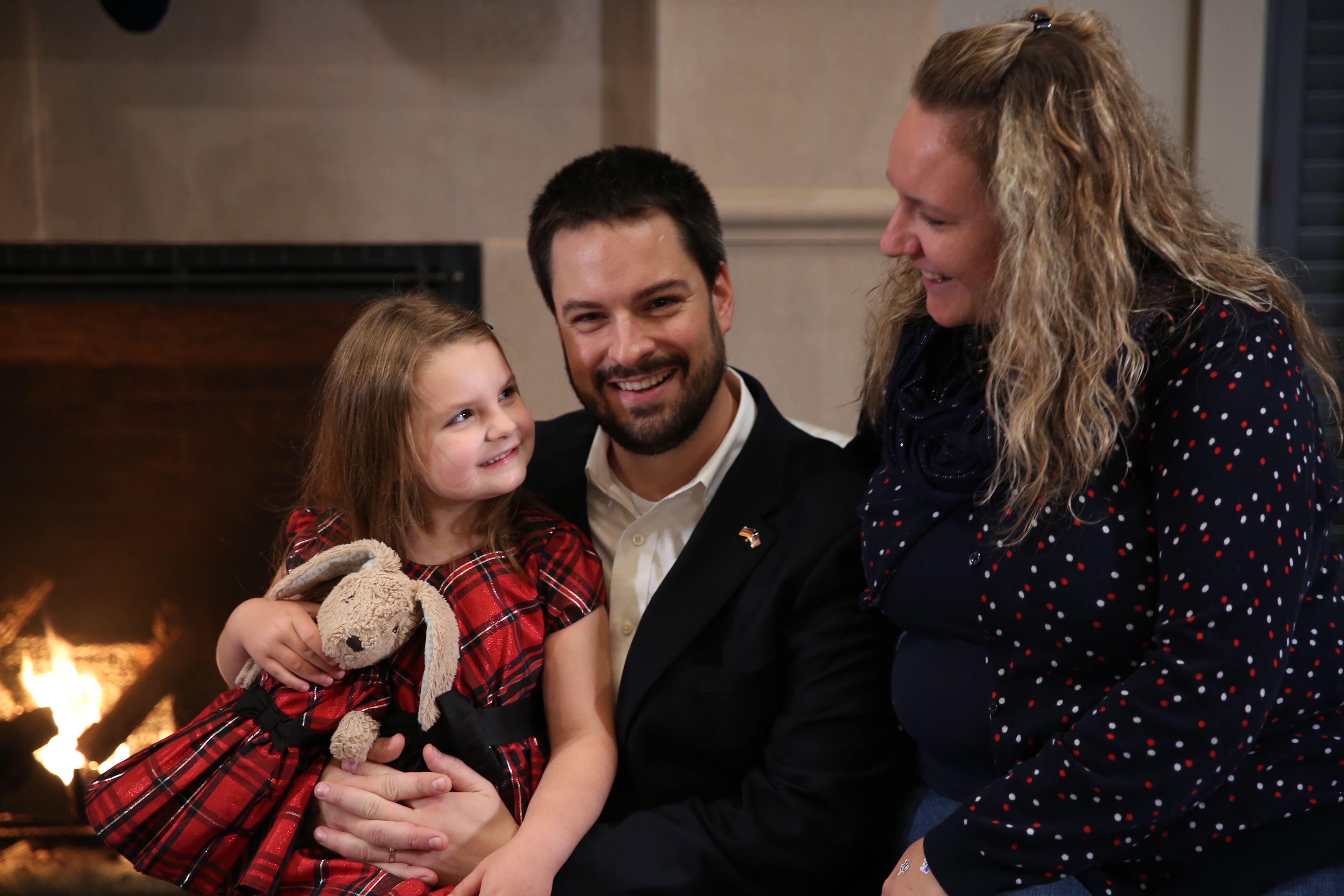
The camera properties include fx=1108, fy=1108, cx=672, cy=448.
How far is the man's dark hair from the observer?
152 centimetres

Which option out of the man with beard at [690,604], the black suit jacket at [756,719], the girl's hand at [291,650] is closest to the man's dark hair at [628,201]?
the man with beard at [690,604]

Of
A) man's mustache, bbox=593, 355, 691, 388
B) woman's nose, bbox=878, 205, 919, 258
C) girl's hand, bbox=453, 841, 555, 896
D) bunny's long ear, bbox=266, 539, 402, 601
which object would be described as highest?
woman's nose, bbox=878, 205, 919, 258

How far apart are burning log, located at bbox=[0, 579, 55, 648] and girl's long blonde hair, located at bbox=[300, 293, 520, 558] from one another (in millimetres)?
1402

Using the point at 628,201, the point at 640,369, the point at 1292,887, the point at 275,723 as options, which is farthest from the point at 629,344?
the point at 1292,887

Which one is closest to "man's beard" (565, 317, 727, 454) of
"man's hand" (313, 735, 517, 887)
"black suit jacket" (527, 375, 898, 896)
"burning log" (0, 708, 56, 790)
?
"black suit jacket" (527, 375, 898, 896)

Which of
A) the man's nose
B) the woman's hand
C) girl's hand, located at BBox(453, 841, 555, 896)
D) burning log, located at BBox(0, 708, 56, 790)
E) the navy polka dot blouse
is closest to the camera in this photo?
the navy polka dot blouse

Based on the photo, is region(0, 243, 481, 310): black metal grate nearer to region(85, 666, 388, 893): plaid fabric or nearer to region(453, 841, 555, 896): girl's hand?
region(85, 666, 388, 893): plaid fabric

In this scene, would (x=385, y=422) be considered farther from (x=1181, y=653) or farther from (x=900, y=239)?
(x=1181, y=653)

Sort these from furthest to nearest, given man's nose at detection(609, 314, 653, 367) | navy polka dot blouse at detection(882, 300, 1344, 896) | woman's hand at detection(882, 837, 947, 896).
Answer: man's nose at detection(609, 314, 653, 367) → woman's hand at detection(882, 837, 947, 896) → navy polka dot blouse at detection(882, 300, 1344, 896)

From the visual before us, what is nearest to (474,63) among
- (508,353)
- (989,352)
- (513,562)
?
(508,353)

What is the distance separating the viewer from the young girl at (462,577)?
4.26ft

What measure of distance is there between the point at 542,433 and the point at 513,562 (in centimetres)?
40

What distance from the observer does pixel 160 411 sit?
2533 millimetres

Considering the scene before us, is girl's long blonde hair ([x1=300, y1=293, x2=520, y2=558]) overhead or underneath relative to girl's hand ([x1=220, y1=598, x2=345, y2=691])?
overhead
